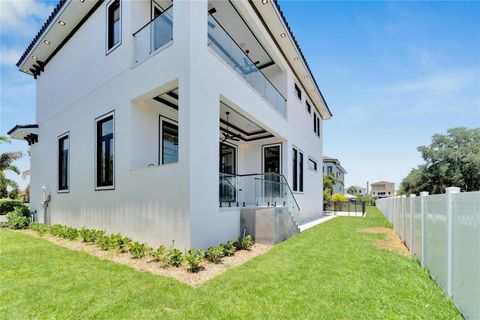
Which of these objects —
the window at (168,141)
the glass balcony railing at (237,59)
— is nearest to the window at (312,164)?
the glass balcony railing at (237,59)

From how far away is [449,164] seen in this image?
3716 centimetres

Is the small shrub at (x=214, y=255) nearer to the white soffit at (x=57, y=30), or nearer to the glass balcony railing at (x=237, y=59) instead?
the glass balcony railing at (x=237, y=59)

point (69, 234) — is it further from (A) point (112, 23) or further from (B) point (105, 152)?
(A) point (112, 23)

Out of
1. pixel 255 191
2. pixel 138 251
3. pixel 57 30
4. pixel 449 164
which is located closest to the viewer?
pixel 138 251

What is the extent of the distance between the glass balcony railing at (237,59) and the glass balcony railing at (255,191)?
3304 millimetres

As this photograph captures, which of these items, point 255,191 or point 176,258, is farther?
point 255,191

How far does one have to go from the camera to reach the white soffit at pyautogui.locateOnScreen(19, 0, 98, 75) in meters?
9.07

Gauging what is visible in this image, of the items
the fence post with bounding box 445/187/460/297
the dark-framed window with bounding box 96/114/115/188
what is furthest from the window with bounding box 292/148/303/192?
the fence post with bounding box 445/187/460/297

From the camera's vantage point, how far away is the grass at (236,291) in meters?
3.23

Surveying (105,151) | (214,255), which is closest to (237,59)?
(105,151)

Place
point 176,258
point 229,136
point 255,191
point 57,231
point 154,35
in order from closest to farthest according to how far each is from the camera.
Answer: point 176,258 < point 154,35 < point 57,231 < point 255,191 < point 229,136

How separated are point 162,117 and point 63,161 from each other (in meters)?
Answer: 5.61

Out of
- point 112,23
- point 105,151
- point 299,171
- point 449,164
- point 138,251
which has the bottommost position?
point 138,251

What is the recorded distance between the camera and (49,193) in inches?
428
